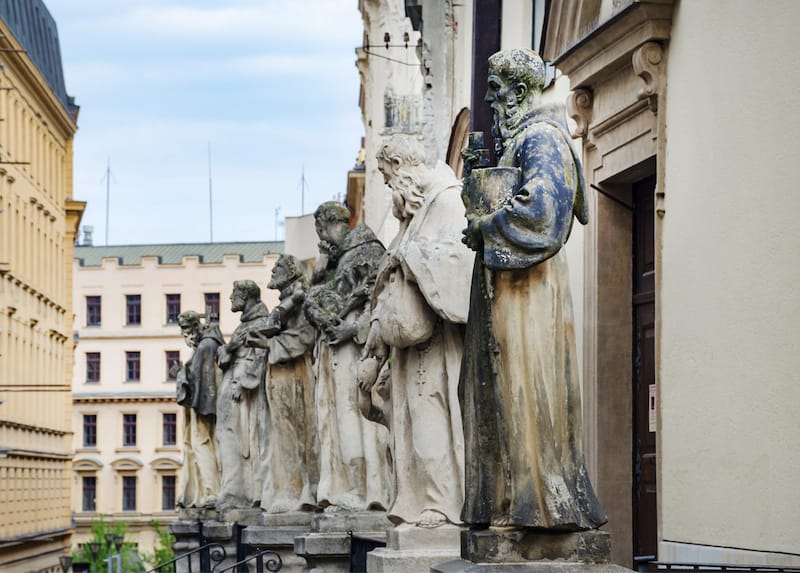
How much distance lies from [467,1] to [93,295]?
230ft

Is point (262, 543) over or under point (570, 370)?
under

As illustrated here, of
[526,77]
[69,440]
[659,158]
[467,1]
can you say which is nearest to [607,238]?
[659,158]

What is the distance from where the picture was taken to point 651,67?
1234 centimetres

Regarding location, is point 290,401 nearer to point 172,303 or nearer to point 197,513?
point 197,513

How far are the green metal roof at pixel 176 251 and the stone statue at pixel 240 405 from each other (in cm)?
7479

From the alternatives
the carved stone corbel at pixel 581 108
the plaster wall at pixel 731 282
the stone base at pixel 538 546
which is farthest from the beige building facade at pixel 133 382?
the stone base at pixel 538 546

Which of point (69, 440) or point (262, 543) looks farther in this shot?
point (69, 440)

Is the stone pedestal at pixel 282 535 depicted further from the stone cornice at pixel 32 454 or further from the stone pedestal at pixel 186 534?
the stone cornice at pixel 32 454

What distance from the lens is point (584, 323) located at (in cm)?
1414

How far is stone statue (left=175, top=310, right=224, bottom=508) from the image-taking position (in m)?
21.6

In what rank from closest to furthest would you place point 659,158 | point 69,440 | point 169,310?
1. point 659,158
2. point 69,440
3. point 169,310

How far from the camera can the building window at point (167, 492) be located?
90.6 meters

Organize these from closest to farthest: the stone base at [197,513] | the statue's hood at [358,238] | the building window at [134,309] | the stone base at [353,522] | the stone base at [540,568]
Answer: the stone base at [540,568] < the stone base at [353,522] < the statue's hood at [358,238] < the stone base at [197,513] < the building window at [134,309]

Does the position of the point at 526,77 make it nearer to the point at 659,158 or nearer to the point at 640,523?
the point at 659,158
